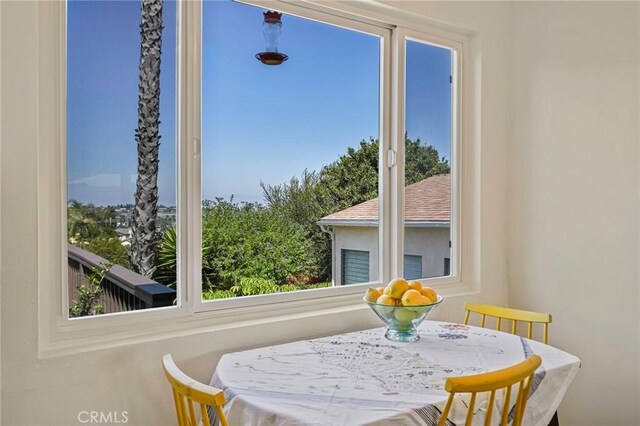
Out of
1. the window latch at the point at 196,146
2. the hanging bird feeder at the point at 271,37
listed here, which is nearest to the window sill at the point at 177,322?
the window latch at the point at 196,146

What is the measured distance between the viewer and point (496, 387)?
1297mm

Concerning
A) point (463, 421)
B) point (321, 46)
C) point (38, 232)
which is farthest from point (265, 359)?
point (321, 46)

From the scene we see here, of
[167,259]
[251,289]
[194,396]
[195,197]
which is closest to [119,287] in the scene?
[167,259]

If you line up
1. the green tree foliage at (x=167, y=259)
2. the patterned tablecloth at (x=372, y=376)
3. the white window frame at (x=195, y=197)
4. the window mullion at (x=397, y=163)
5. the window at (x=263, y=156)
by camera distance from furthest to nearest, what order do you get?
the window mullion at (x=397, y=163) → the green tree foliage at (x=167, y=259) → the window at (x=263, y=156) → the white window frame at (x=195, y=197) → the patterned tablecloth at (x=372, y=376)

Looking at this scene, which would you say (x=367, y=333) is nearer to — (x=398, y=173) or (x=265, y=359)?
(x=265, y=359)

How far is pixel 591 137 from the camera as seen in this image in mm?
2516

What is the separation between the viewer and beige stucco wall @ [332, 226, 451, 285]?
7.90 feet

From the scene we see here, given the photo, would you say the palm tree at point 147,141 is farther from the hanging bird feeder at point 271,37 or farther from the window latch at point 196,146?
the hanging bird feeder at point 271,37

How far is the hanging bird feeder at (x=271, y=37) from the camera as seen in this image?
7.08 ft

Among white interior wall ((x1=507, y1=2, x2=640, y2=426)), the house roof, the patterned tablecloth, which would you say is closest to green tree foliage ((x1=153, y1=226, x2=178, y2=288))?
the patterned tablecloth

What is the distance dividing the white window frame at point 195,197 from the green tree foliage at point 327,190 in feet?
0.24

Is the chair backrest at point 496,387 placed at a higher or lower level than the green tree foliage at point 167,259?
lower

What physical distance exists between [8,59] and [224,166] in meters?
0.84

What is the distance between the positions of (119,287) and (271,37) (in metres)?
1.22
